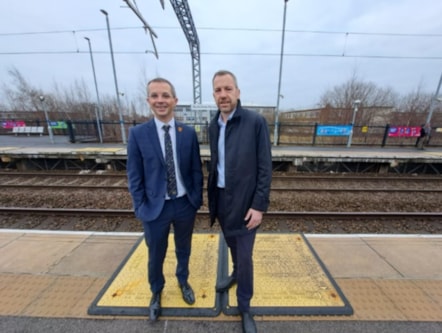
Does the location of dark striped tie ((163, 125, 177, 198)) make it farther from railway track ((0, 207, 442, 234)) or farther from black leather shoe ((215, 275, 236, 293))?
railway track ((0, 207, 442, 234))

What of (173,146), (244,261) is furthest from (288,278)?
(173,146)

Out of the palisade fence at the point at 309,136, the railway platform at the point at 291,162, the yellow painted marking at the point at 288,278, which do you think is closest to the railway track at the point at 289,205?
the yellow painted marking at the point at 288,278

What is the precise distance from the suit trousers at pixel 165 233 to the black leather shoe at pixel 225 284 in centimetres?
56

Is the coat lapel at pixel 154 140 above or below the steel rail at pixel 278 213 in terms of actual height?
above

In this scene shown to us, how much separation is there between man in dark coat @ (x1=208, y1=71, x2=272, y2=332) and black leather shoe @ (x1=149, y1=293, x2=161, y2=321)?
90 cm

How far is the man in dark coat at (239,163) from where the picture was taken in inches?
64.2

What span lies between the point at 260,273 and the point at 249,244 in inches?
38.5

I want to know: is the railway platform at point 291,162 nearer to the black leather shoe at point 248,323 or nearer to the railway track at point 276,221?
the railway track at point 276,221

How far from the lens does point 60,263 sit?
8.87ft

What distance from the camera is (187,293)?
215cm

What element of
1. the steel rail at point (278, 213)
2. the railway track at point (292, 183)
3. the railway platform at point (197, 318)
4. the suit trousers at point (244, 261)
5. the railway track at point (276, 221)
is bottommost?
the railway track at point (292, 183)

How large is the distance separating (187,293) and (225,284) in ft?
1.47

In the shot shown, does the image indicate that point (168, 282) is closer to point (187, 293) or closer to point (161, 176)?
point (187, 293)

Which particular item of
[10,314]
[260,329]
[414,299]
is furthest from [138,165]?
[414,299]
